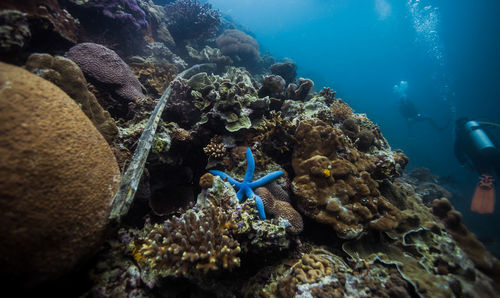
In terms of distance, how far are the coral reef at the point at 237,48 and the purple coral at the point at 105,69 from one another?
7.12 metres

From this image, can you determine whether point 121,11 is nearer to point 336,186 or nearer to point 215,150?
point 215,150

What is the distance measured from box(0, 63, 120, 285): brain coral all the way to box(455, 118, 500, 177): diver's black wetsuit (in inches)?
718

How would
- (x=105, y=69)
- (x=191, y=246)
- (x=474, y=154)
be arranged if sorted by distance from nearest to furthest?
(x=191, y=246) < (x=105, y=69) < (x=474, y=154)

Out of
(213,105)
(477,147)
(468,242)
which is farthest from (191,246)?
(477,147)

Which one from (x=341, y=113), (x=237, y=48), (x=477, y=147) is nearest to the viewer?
(x=341, y=113)

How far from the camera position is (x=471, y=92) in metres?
49.8

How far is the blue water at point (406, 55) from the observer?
132ft

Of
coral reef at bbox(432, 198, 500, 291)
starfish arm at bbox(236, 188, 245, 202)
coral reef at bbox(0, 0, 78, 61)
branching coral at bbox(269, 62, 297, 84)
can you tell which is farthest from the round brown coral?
branching coral at bbox(269, 62, 297, 84)

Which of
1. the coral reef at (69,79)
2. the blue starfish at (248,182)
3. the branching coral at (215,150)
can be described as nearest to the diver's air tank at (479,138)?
the blue starfish at (248,182)

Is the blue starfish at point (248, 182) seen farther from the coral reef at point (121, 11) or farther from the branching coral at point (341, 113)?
the coral reef at point (121, 11)

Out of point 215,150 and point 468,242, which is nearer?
point 468,242

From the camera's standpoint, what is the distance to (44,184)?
62.6 inches

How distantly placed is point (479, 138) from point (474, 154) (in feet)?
3.38

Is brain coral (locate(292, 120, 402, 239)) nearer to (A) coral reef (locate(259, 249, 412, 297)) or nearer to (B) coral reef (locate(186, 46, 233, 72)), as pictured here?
(A) coral reef (locate(259, 249, 412, 297))
